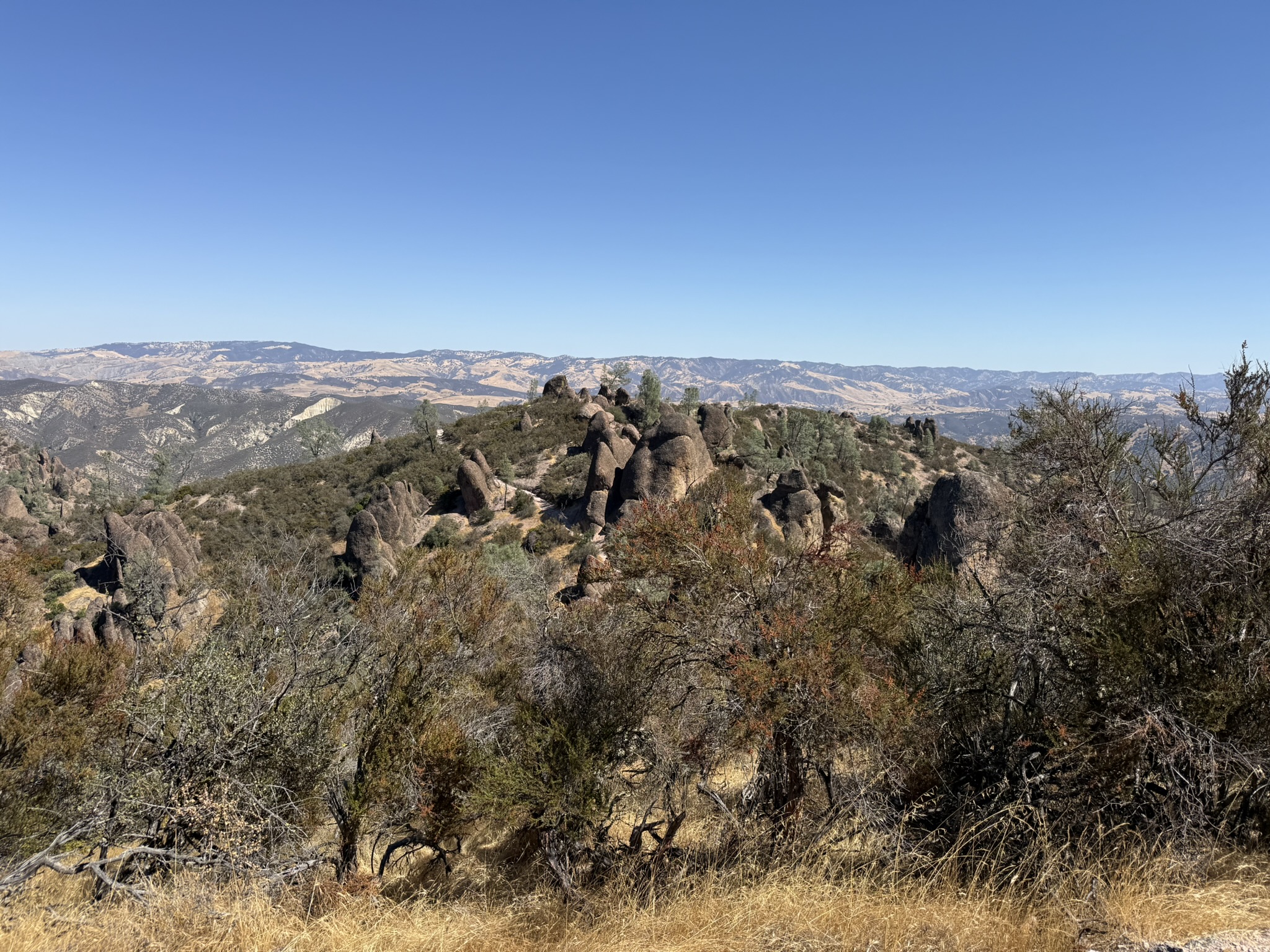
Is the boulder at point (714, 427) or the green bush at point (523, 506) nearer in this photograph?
the green bush at point (523, 506)

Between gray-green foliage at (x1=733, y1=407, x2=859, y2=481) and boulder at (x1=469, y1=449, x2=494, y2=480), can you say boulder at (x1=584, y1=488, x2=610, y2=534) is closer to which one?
boulder at (x1=469, y1=449, x2=494, y2=480)

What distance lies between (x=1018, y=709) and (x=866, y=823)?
2.31 m

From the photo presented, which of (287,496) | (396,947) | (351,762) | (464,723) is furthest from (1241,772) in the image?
(287,496)

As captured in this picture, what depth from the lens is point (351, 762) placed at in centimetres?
1047

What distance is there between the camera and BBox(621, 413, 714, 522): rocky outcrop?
33875mm

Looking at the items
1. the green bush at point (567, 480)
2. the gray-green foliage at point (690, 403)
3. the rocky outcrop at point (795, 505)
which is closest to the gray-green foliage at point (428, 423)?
the green bush at point (567, 480)

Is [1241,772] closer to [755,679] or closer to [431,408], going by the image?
[755,679]

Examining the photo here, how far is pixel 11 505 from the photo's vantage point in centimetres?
5566

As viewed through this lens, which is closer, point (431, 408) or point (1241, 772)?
point (1241, 772)

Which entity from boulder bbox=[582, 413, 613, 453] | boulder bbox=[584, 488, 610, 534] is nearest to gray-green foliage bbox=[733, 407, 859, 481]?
boulder bbox=[582, 413, 613, 453]

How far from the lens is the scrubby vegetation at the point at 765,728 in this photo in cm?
523

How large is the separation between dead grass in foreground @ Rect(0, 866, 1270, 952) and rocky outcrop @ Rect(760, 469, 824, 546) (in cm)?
2461

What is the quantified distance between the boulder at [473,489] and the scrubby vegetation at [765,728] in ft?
87.6

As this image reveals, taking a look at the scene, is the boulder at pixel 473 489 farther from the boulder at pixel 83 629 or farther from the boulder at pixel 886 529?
the boulder at pixel 886 529
